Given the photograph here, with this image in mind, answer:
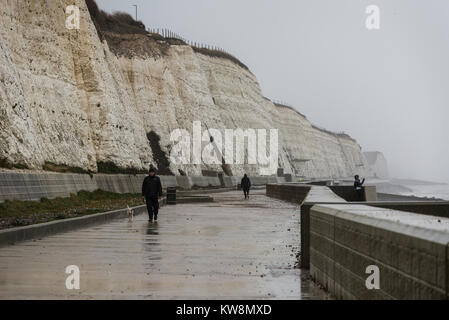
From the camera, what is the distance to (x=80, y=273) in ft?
28.2

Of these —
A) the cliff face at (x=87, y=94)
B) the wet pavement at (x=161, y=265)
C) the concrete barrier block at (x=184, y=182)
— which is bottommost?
the wet pavement at (x=161, y=265)

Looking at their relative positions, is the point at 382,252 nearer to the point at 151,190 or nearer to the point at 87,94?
the point at 151,190

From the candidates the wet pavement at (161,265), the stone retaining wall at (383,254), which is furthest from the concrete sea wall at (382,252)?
the wet pavement at (161,265)

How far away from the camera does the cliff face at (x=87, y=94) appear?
2769 cm

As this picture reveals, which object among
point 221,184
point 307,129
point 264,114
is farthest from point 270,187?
point 307,129

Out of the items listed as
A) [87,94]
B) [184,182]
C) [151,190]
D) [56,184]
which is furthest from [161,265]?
[184,182]

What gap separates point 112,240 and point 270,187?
32.2 meters

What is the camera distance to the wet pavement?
7.19 meters

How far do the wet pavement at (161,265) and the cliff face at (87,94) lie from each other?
1199 centimetres

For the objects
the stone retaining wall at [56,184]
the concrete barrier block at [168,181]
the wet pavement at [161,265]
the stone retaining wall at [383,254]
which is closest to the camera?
the stone retaining wall at [383,254]

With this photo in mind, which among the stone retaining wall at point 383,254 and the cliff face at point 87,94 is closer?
the stone retaining wall at point 383,254

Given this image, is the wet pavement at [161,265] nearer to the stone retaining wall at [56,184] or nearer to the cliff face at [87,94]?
the stone retaining wall at [56,184]

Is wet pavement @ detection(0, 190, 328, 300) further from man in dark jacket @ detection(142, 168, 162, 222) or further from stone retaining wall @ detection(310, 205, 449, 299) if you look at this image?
man in dark jacket @ detection(142, 168, 162, 222)
